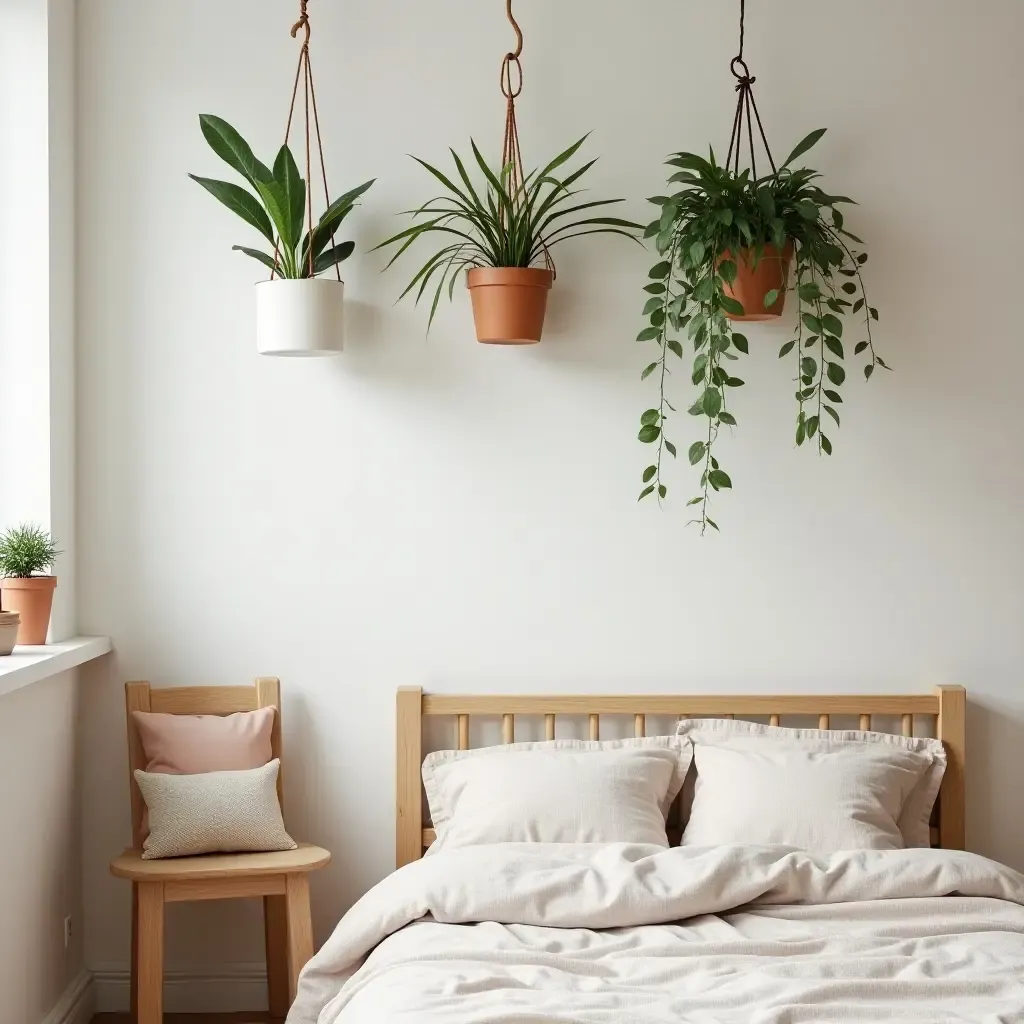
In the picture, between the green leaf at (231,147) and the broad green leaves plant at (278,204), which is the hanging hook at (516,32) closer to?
the broad green leaves plant at (278,204)

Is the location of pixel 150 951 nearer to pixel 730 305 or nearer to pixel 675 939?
pixel 675 939

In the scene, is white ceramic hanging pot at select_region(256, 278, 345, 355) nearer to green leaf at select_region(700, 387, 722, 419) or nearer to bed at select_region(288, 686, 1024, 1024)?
green leaf at select_region(700, 387, 722, 419)

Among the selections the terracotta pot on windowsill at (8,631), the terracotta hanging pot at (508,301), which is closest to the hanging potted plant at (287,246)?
the terracotta hanging pot at (508,301)

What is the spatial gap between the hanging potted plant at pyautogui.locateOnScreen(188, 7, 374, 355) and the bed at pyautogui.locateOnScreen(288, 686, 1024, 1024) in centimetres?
120

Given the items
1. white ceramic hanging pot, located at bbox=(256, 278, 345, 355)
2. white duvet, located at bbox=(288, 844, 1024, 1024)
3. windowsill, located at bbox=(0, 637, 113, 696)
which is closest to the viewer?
white duvet, located at bbox=(288, 844, 1024, 1024)

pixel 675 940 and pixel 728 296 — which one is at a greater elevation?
pixel 728 296

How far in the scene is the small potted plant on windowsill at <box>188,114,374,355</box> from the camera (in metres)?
2.73

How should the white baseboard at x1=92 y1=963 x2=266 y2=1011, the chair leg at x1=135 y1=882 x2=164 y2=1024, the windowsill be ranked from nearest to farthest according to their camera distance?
the windowsill < the chair leg at x1=135 y1=882 x2=164 y2=1024 < the white baseboard at x1=92 y1=963 x2=266 y2=1011

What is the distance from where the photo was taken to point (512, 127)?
289cm

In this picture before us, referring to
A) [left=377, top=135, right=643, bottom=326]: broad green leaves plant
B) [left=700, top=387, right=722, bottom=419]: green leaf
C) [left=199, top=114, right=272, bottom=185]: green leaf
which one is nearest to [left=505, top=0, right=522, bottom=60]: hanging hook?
[left=377, top=135, right=643, bottom=326]: broad green leaves plant

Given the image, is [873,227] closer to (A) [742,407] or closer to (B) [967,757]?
(A) [742,407]

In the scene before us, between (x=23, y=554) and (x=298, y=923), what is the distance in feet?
3.45

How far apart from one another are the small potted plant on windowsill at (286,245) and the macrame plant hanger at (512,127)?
367 millimetres

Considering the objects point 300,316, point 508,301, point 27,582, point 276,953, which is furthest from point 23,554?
point 508,301
